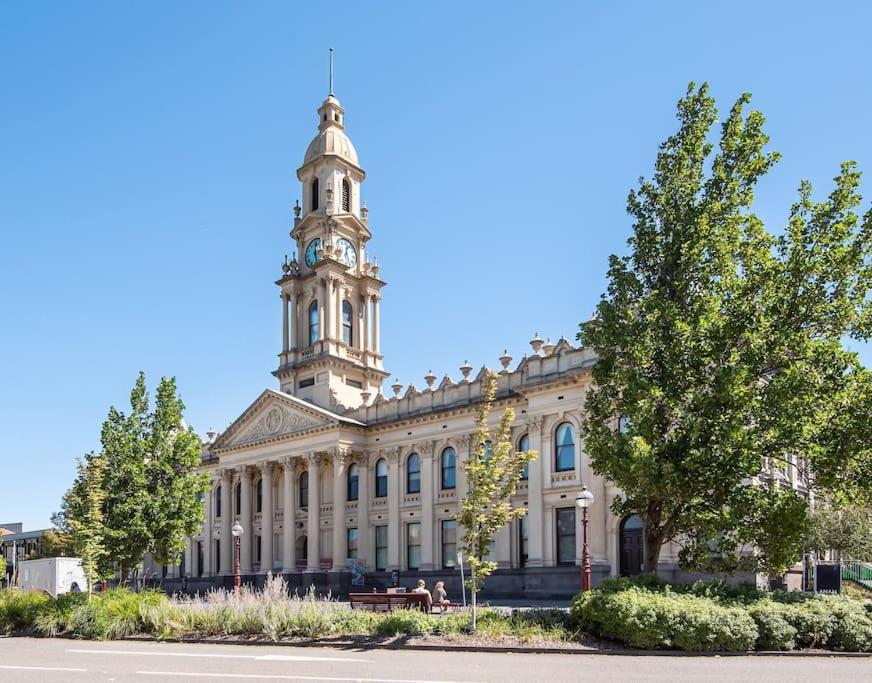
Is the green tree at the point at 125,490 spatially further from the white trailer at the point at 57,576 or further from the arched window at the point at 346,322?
the arched window at the point at 346,322

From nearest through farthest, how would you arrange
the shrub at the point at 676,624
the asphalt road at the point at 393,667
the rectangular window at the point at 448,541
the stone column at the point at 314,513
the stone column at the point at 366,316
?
the asphalt road at the point at 393,667
the shrub at the point at 676,624
the rectangular window at the point at 448,541
the stone column at the point at 314,513
the stone column at the point at 366,316

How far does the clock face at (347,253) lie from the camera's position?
177 feet

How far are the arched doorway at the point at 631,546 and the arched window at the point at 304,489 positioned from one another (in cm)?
2221

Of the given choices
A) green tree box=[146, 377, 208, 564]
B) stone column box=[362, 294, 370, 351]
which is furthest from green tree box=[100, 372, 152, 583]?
stone column box=[362, 294, 370, 351]

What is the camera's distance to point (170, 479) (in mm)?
33031

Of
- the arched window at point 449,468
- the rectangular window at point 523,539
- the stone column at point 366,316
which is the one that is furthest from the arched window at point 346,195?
the rectangular window at point 523,539

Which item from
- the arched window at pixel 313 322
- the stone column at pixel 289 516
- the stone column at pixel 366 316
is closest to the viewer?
the stone column at pixel 289 516

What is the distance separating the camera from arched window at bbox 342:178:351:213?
5566 cm

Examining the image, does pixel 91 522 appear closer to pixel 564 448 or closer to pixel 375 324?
pixel 564 448

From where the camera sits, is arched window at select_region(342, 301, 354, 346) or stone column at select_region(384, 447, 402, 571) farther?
arched window at select_region(342, 301, 354, 346)

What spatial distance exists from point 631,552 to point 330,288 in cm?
2580

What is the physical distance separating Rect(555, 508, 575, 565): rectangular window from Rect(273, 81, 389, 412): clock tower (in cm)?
1681

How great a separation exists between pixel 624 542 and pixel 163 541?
1809 cm

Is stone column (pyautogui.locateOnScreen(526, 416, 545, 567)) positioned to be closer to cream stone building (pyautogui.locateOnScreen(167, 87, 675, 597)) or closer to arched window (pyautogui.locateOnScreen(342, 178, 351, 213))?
cream stone building (pyautogui.locateOnScreen(167, 87, 675, 597))
